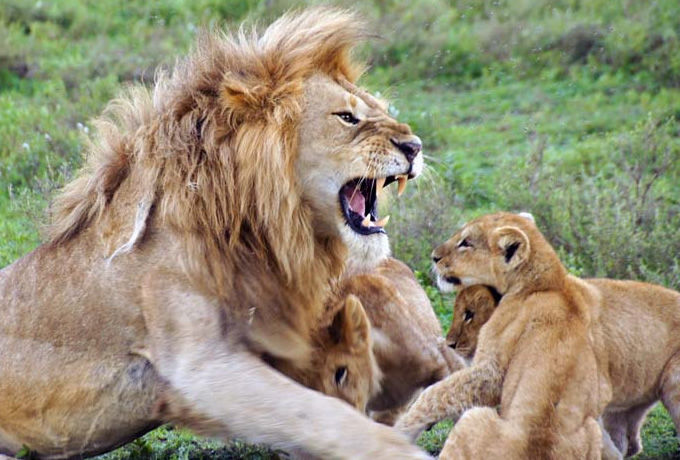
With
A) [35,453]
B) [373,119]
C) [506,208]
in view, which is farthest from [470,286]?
[506,208]

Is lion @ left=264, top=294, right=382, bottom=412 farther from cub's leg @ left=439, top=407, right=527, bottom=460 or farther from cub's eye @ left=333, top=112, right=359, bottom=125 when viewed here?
cub's eye @ left=333, top=112, right=359, bottom=125

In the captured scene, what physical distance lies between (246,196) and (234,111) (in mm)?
256

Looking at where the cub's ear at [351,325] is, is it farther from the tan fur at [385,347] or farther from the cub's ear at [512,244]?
the cub's ear at [512,244]

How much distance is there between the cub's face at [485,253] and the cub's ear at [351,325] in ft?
1.15

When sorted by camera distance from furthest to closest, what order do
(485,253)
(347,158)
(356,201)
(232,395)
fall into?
(485,253) < (356,201) < (347,158) < (232,395)

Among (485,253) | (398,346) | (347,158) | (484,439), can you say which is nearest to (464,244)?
(485,253)

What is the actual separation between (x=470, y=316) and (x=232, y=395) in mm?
1232

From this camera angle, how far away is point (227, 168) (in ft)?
12.5

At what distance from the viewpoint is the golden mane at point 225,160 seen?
12.4 ft

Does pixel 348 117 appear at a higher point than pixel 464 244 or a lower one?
higher

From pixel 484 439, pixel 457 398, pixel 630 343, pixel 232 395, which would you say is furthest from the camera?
pixel 630 343

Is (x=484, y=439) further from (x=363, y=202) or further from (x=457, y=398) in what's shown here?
(x=363, y=202)

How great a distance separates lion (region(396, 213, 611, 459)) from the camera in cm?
376

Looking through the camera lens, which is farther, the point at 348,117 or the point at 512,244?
the point at 512,244
